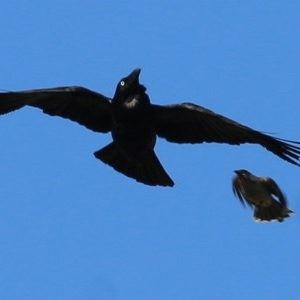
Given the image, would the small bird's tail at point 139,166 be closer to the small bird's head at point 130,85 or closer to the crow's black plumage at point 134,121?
the crow's black plumage at point 134,121

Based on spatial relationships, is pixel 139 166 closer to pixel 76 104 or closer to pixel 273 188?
pixel 76 104

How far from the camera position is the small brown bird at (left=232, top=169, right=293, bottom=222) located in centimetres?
2956

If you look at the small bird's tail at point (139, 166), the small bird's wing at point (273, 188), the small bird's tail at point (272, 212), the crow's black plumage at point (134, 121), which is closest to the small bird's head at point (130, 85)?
the crow's black plumage at point (134, 121)

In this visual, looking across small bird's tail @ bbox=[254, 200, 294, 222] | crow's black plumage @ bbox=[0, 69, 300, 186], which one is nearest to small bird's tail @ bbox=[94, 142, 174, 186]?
crow's black plumage @ bbox=[0, 69, 300, 186]

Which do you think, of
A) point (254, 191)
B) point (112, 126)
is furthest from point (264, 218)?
point (112, 126)

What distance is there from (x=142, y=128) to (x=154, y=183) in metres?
0.87

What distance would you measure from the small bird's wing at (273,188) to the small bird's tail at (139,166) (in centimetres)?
145

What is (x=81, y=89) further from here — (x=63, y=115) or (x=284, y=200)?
(x=284, y=200)

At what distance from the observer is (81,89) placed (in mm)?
30469

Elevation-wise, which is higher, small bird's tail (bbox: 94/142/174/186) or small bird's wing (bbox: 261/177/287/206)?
small bird's tail (bbox: 94/142/174/186)

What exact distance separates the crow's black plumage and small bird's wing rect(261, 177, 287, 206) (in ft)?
1.90

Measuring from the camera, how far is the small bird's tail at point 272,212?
2961 cm

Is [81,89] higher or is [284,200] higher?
[81,89]

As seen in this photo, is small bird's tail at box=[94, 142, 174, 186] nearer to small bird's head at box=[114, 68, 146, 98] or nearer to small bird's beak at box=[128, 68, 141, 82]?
small bird's head at box=[114, 68, 146, 98]
